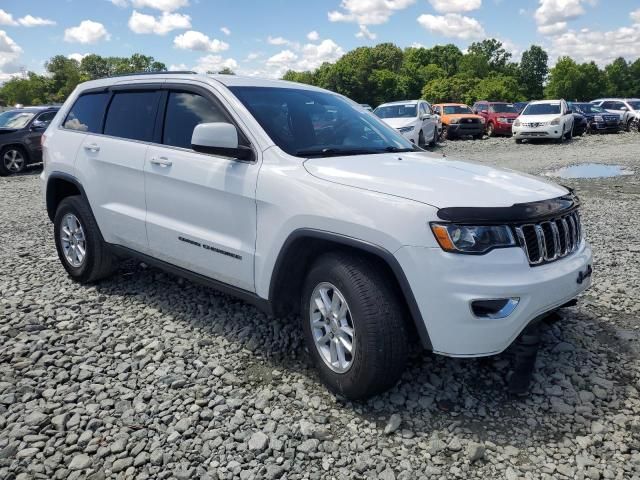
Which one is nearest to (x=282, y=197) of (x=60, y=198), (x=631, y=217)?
(x=60, y=198)

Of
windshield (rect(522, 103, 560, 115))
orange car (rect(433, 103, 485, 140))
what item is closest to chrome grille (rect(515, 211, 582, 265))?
windshield (rect(522, 103, 560, 115))

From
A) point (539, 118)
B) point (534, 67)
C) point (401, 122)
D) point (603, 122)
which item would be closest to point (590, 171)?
point (401, 122)

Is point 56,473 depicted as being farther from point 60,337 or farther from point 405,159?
point 405,159

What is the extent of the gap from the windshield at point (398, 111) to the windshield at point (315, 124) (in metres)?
13.7

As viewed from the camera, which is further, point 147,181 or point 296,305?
point 147,181

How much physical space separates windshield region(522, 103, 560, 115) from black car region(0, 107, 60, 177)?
1755cm

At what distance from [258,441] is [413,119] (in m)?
15.4

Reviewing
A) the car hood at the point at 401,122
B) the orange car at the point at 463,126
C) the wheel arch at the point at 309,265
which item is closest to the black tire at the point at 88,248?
the wheel arch at the point at 309,265

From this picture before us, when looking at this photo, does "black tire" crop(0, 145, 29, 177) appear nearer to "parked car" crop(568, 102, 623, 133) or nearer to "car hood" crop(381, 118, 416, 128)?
"car hood" crop(381, 118, 416, 128)

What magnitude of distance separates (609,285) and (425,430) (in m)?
2.88

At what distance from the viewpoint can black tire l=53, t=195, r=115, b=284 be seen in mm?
4605

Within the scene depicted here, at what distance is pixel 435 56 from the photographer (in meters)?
103

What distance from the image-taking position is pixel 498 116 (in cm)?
2495

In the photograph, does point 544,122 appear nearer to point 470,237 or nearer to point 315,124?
point 315,124
